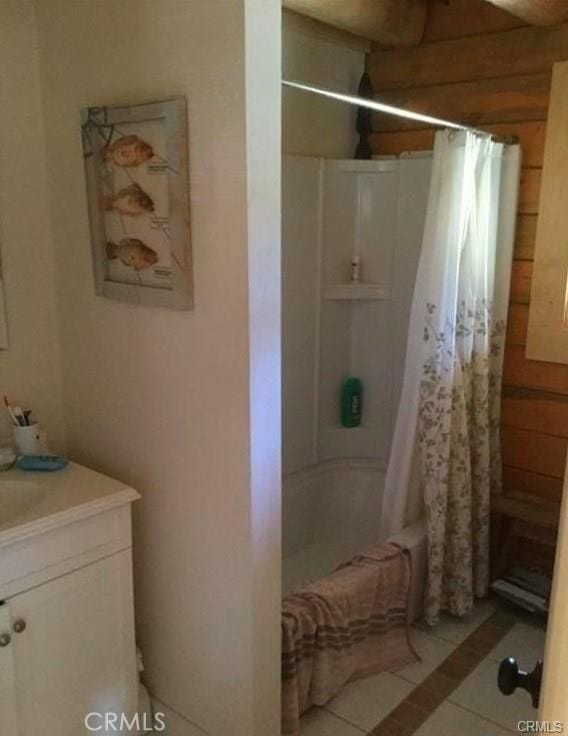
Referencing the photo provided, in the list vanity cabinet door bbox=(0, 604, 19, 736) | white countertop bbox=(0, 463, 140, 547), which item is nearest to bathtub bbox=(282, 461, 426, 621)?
white countertop bbox=(0, 463, 140, 547)

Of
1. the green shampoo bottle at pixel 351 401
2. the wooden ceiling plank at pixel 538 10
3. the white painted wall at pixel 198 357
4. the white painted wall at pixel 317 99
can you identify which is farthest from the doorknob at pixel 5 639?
the wooden ceiling plank at pixel 538 10

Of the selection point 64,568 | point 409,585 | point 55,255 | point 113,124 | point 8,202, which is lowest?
point 409,585

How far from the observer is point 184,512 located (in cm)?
171

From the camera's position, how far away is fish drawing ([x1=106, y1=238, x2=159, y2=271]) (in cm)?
161

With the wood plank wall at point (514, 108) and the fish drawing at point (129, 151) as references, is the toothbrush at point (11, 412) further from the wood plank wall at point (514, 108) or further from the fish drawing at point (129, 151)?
the wood plank wall at point (514, 108)

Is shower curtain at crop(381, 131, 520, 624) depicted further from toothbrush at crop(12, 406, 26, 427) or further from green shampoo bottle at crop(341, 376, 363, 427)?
toothbrush at crop(12, 406, 26, 427)

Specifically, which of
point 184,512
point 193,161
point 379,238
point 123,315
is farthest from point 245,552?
point 379,238

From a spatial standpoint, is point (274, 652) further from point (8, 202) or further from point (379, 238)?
point (379, 238)

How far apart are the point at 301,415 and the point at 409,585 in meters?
0.89

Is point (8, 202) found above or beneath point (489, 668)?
above

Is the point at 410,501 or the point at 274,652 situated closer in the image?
the point at 274,652

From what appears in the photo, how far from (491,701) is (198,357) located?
147cm

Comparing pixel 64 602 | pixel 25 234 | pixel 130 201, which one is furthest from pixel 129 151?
pixel 64 602

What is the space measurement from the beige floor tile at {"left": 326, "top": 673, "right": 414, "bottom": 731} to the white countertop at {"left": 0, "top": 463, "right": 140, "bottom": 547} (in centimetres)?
98
